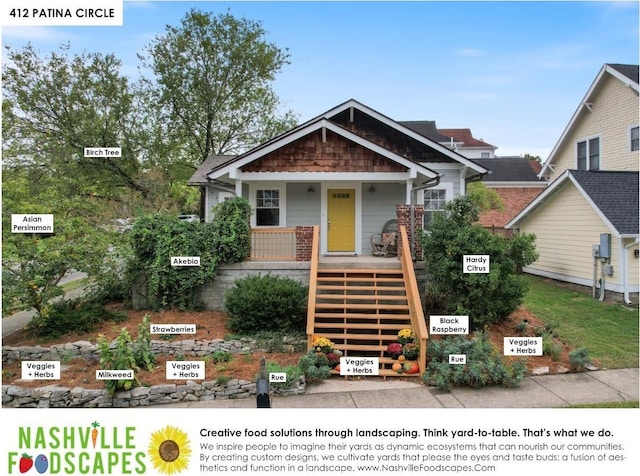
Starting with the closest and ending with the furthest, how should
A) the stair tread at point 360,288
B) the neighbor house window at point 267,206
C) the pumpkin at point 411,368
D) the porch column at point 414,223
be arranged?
1. the pumpkin at point 411,368
2. the stair tread at point 360,288
3. the porch column at point 414,223
4. the neighbor house window at point 267,206

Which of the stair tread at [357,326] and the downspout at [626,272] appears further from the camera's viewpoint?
the downspout at [626,272]

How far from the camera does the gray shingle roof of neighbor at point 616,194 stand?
10742 millimetres

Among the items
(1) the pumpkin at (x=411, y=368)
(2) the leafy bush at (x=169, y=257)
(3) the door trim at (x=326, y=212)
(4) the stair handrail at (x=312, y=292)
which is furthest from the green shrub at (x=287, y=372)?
(3) the door trim at (x=326, y=212)

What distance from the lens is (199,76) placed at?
60.4 feet

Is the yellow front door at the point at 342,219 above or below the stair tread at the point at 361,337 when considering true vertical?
above

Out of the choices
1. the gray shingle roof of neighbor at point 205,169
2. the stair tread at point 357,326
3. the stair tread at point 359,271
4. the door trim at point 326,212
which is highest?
the gray shingle roof of neighbor at point 205,169

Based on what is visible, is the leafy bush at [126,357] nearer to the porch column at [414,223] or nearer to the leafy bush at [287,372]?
the leafy bush at [287,372]

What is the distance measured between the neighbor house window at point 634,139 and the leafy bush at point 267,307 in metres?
12.5

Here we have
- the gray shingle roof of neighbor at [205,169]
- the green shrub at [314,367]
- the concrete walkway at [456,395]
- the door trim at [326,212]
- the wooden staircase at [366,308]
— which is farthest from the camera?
the gray shingle roof of neighbor at [205,169]

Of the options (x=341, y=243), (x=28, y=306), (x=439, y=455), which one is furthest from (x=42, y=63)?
(x=439, y=455)

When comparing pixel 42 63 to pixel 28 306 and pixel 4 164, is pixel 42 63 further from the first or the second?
pixel 28 306

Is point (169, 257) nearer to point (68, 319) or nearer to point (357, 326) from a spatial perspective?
point (68, 319)

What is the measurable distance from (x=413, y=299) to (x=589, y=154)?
12.3m

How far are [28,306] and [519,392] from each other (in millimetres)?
8479
